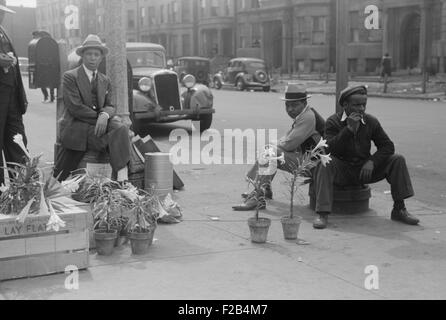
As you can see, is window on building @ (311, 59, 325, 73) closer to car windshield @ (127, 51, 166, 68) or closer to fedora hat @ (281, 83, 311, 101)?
car windshield @ (127, 51, 166, 68)

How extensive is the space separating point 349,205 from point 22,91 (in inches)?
140

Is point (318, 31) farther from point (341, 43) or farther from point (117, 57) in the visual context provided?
point (117, 57)

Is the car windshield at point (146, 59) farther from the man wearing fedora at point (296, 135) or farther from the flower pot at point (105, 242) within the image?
the flower pot at point (105, 242)

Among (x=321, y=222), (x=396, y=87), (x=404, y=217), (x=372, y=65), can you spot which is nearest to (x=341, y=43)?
(x=404, y=217)

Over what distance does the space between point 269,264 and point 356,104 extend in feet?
7.08

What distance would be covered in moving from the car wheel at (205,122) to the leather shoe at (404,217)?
9.23 metres

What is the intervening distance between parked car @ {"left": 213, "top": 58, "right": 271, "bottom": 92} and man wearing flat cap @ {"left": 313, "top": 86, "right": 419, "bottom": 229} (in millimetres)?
29029

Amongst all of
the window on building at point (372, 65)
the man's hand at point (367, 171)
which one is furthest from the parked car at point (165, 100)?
the window on building at point (372, 65)

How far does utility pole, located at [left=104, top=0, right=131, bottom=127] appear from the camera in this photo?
289 inches

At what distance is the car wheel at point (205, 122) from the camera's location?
50.3 ft

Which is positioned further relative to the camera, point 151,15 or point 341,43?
point 151,15

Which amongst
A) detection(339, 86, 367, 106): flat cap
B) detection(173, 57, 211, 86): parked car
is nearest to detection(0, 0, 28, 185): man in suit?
detection(339, 86, 367, 106): flat cap

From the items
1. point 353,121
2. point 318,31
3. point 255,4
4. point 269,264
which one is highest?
point 255,4

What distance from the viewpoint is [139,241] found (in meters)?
5.14
